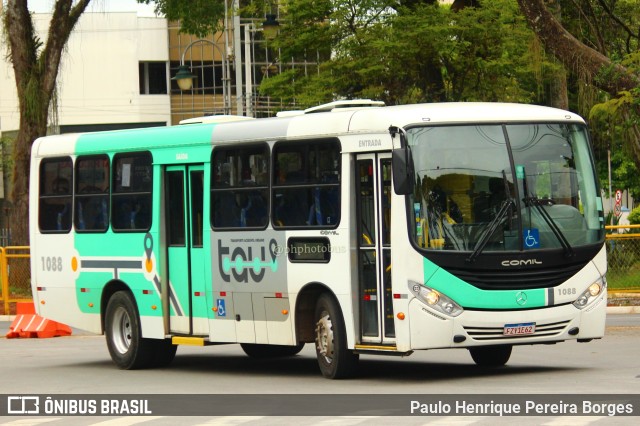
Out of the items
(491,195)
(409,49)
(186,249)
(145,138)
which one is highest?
(409,49)

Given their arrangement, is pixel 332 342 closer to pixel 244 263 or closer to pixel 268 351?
pixel 244 263

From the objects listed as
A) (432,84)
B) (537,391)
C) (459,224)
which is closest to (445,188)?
(459,224)

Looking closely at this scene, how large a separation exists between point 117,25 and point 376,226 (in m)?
57.9

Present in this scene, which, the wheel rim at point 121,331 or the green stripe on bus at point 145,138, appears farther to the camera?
the wheel rim at point 121,331

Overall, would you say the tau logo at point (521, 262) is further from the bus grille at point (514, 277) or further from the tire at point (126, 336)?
the tire at point (126, 336)

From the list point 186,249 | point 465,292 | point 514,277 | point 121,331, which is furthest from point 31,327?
point 514,277

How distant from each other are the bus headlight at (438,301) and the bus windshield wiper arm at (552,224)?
4.49 feet

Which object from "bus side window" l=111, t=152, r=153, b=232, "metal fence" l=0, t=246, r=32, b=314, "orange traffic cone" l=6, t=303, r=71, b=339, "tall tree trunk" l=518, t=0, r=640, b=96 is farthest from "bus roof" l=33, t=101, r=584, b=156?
"metal fence" l=0, t=246, r=32, b=314

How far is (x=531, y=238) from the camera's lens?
14609 mm

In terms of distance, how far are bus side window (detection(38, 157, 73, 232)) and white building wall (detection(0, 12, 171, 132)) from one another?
164 feet

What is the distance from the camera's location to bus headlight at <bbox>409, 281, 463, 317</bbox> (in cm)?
1427

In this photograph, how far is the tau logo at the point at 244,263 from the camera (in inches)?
640

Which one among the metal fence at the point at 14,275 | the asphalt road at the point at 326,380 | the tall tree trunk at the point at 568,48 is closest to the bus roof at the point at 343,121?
the asphalt road at the point at 326,380

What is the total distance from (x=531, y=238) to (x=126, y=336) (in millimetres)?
6675
